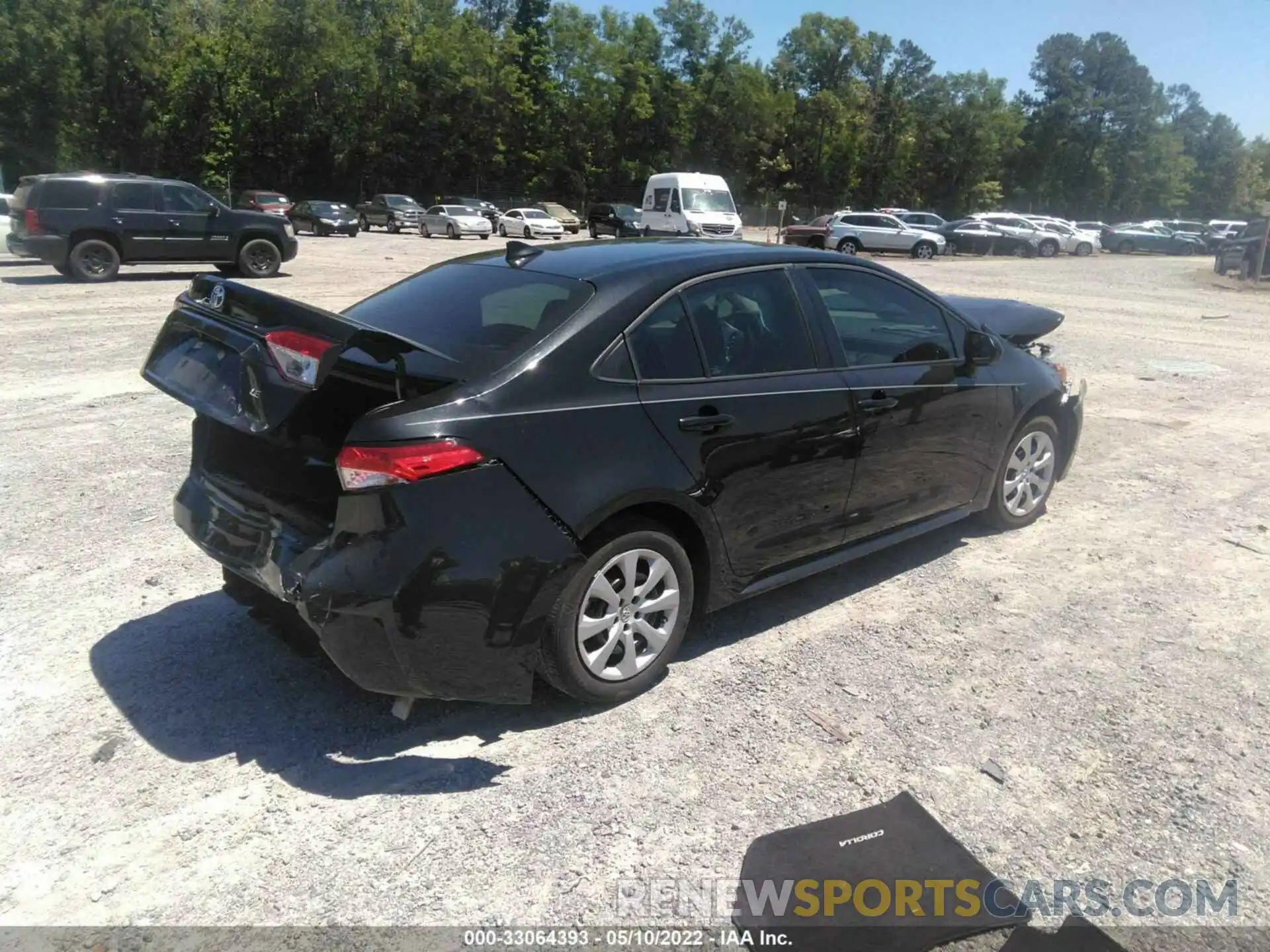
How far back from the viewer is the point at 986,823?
3035 mm

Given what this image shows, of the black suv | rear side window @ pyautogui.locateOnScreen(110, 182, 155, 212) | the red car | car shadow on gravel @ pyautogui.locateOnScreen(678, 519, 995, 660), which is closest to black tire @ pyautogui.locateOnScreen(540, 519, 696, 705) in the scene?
car shadow on gravel @ pyautogui.locateOnScreen(678, 519, 995, 660)

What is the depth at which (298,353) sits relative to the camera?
3059mm

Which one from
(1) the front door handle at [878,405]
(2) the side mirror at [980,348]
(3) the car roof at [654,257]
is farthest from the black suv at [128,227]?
(1) the front door handle at [878,405]

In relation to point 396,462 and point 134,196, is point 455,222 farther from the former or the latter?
point 396,462

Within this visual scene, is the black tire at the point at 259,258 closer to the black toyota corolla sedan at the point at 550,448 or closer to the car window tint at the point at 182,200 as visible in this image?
the car window tint at the point at 182,200

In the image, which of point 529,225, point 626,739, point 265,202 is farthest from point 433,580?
point 265,202

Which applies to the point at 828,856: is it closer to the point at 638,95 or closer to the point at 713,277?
the point at 713,277

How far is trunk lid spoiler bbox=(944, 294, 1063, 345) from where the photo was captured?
6785mm

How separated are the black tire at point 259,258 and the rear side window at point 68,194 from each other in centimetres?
264

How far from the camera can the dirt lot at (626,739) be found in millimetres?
2781

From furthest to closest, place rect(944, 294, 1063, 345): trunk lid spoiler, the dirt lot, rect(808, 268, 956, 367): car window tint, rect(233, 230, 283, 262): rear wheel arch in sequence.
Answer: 1. rect(233, 230, 283, 262): rear wheel arch
2. rect(944, 294, 1063, 345): trunk lid spoiler
3. rect(808, 268, 956, 367): car window tint
4. the dirt lot

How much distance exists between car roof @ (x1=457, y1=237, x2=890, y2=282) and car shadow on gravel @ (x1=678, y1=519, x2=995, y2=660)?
60.3 inches

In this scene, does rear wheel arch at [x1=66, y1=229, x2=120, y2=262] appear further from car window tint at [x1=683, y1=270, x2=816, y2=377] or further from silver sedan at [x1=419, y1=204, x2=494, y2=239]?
silver sedan at [x1=419, y1=204, x2=494, y2=239]

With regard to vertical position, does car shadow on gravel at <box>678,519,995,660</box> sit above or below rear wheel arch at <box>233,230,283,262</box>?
below
